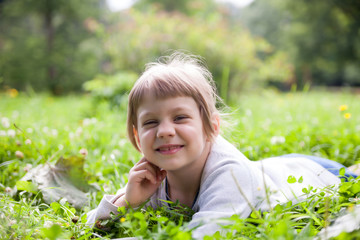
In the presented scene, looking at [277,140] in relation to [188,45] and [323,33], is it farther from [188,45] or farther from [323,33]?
[323,33]

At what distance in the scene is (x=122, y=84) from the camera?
18.5 feet

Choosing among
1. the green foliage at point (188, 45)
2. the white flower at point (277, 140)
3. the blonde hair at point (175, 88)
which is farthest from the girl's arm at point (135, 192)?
the green foliage at point (188, 45)

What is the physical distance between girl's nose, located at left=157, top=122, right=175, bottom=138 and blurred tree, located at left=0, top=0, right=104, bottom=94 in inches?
464

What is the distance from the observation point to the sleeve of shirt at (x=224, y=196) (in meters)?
1.25

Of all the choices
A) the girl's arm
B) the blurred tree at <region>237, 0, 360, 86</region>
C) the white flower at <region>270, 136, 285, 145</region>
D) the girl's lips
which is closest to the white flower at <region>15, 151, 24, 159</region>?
the girl's arm

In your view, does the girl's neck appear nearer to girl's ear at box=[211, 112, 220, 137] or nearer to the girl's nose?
girl's ear at box=[211, 112, 220, 137]

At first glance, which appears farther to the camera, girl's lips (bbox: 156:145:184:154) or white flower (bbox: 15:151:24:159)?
white flower (bbox: 15:151:24:159)

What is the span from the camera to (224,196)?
1.37 metres

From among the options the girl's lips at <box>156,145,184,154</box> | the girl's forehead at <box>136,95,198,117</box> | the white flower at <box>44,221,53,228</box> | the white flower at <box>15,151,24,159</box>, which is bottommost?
the white flower at <box>15,151,24,159</box>

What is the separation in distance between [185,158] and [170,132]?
16 centimetres

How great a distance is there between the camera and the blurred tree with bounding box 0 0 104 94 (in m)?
12.1

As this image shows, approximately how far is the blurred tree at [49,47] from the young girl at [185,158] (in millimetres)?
11599

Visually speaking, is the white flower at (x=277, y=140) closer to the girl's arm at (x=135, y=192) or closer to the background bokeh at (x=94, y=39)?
the girl's arm at (x=135, y=192)

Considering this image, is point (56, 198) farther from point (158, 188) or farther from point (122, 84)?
point (122, 84)
